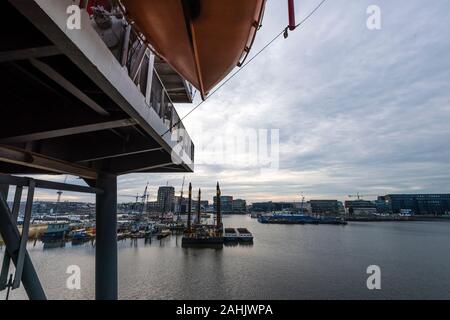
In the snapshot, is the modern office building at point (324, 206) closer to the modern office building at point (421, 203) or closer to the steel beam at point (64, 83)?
the modern office building at point (421, 203)

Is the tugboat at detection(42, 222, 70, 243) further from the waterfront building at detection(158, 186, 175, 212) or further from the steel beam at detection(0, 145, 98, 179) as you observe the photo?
the waterfront building at detection(158, 186, 175, 212)

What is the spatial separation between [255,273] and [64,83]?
28.7m

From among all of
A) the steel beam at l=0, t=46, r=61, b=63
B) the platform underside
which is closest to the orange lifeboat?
the platform underside

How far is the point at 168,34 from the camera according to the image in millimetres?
3299

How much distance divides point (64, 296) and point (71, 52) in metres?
25.9

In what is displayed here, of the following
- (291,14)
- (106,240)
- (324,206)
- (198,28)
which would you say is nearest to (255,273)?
(106,240)

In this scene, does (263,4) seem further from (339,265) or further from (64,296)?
(339,265)

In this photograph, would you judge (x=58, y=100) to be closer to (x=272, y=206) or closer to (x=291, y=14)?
(x=291, y=14)

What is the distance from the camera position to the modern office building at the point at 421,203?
460ft

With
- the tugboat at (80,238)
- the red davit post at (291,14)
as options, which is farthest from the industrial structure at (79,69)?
the tugboat at (80,238)

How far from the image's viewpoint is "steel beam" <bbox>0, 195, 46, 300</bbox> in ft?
10.9

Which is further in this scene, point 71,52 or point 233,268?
point 233,268

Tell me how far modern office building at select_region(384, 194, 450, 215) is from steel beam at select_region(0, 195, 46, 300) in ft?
600
